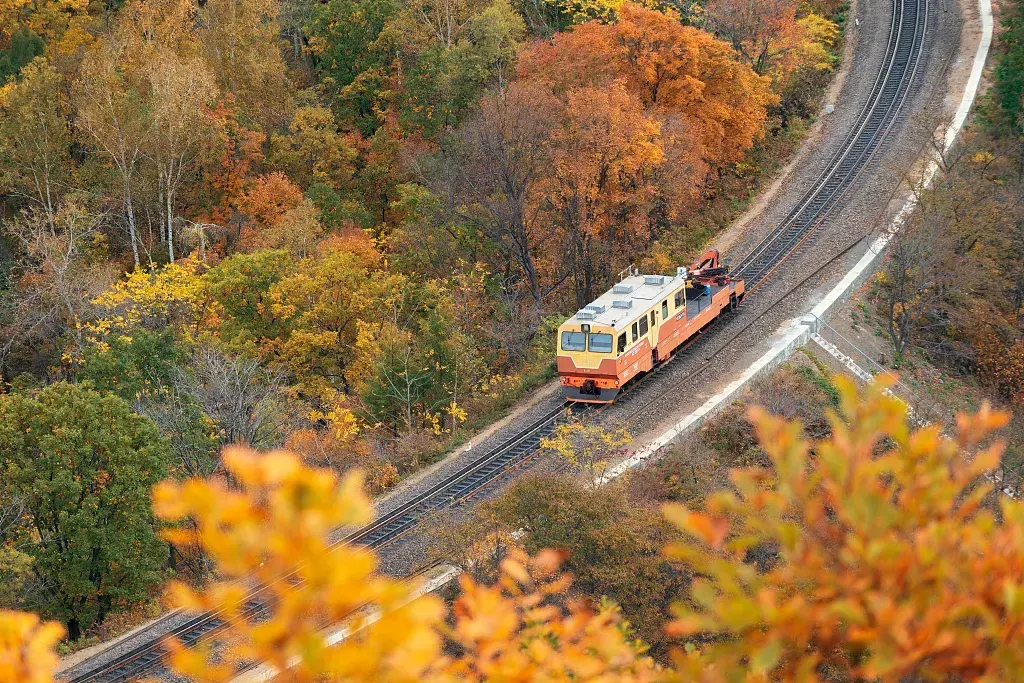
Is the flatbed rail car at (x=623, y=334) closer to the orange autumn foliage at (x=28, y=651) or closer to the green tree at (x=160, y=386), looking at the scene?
the green tree at (x=160, y=386)

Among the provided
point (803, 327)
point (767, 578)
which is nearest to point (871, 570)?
point (767, 578)

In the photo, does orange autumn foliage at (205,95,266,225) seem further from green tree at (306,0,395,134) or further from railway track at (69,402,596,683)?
railway track at (69,402,596,683)

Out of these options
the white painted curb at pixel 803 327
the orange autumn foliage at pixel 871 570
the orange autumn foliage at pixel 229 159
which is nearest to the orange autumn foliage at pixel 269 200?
the orange autumn foliage at pixel 229 159

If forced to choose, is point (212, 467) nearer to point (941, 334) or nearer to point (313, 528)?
point (941, 334)

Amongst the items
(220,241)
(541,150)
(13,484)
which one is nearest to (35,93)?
(220,241)

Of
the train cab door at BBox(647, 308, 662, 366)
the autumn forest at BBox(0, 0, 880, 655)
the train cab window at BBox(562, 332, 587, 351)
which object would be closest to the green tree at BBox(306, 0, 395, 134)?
the autumn forest at BBox(0, 0, 880, 655)

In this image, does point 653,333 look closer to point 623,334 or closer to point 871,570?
point 623,334

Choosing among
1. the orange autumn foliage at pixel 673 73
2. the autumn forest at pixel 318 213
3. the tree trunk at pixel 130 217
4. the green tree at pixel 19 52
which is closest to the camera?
the autumn forest at pixel 318 213
